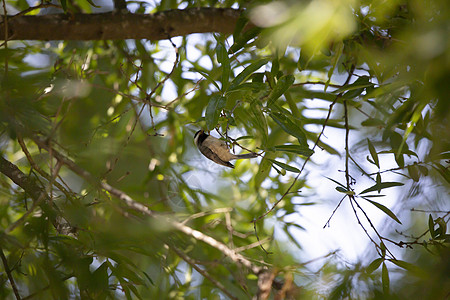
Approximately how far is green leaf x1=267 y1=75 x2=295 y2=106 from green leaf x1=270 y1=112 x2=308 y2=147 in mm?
25

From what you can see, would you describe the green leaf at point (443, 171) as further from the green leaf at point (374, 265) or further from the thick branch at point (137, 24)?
the thick branch at point (137, 24)

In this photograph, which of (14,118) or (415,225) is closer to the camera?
(14,118)

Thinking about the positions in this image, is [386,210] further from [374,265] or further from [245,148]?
[245,148]

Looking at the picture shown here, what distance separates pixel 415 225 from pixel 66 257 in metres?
0.58

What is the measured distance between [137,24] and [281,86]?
39cm

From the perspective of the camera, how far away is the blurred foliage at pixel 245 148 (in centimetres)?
48

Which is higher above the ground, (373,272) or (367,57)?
(367,57)

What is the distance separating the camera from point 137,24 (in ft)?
2.81

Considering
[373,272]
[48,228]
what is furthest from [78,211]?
[373,272]

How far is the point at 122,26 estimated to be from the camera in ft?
2.81

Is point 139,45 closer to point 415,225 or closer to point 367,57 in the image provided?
point 367,57

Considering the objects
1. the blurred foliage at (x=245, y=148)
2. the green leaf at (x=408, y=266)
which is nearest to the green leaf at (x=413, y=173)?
the blurred foliage at (x=245, y=148)

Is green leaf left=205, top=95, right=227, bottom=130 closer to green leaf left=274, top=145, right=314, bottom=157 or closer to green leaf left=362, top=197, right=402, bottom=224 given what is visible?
green leaf left=274, top=145, right=314, bottom=157

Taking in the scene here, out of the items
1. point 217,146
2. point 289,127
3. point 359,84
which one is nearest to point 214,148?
point 217,146
